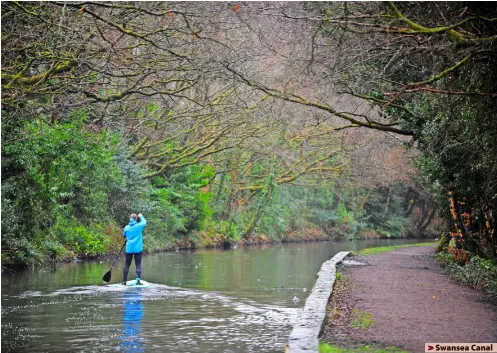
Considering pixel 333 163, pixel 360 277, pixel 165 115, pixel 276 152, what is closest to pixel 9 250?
pixel 360 277

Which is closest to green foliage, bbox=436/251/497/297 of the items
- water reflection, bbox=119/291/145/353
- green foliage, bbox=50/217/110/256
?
water reflection, bbox=119/291/145/353

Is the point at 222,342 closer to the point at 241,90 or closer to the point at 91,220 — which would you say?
the point at 91,220

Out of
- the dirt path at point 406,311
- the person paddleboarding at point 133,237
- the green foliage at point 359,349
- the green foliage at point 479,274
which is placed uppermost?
the person paddleboarding at point 133,237

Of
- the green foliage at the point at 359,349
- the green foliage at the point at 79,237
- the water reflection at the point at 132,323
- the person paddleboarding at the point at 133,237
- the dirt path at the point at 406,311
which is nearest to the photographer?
the green foliage at the point at 359,349

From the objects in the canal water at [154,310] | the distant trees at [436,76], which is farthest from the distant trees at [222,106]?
the canal water at [154,310]

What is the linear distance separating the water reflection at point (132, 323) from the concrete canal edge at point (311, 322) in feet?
7.36

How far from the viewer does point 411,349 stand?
1071cm

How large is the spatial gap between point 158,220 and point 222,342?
2876 cm

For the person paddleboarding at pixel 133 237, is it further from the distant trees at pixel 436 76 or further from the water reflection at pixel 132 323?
the distant trees at pixel 436 76

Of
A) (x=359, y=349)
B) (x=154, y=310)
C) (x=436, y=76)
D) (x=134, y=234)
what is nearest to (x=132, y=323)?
(x=154, y=310)

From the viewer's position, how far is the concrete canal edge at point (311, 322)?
414 inches

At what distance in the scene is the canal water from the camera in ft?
41.0

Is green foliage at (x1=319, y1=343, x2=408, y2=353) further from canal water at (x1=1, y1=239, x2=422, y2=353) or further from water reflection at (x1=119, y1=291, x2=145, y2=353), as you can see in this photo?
water reflection at (x1=119, y1=291, x2=145, y2=353)

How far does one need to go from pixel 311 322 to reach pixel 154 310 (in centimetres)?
509
